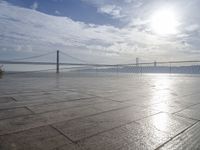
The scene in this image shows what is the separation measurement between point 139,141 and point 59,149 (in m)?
0.62

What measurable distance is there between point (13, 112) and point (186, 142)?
1885 millimetres

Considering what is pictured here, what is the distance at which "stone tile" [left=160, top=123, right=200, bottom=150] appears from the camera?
123 cm

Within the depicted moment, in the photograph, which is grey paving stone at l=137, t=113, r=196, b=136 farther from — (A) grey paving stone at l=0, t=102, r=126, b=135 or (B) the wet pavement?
(A) grey paving stone at l=0, t=102, r=126, b=135

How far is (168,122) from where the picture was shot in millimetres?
1757

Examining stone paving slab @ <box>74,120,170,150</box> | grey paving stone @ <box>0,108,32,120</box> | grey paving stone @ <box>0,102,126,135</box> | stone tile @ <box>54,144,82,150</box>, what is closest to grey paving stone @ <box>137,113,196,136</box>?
stone paving slab @ <box>74,120,170,150</box>

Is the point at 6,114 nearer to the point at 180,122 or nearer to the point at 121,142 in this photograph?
the point at 121,142

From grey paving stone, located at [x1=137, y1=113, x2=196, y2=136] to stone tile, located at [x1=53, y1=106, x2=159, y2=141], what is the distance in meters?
0.13

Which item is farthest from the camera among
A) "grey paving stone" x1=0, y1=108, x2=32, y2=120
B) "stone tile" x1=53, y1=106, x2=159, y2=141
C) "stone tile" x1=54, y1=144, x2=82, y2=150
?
"grey paving stone" x1=0, y1=108, x2=32, y2=120

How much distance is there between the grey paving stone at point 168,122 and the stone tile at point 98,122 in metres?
0.13

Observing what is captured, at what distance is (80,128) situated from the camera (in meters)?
1.56

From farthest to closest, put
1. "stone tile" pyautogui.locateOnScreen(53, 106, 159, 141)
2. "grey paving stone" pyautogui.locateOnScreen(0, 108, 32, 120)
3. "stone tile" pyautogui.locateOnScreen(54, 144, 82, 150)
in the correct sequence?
1. "grey paving stone" pyautogui.locateOnScreen(0, 108, 32, 120)
2. "stone tile" pyautogui.locateOnScreen(53, 106, 159, 141)
3. "stone tile" pyautogui.locateOnScreen(54, 144, 82, 150)

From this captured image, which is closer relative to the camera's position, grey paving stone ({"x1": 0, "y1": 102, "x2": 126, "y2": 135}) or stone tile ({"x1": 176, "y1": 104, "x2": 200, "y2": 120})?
grey paving stone ({"x1": 0, "y1": 102, "x2": 126, "y2": 135})

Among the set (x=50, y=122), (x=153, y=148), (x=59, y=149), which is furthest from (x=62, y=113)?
(x=153, y=148)

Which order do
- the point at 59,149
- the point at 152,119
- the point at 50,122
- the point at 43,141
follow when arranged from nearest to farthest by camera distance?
the point at 59,149
the point at 43,141
the point at 50,122
the point at 152,119
